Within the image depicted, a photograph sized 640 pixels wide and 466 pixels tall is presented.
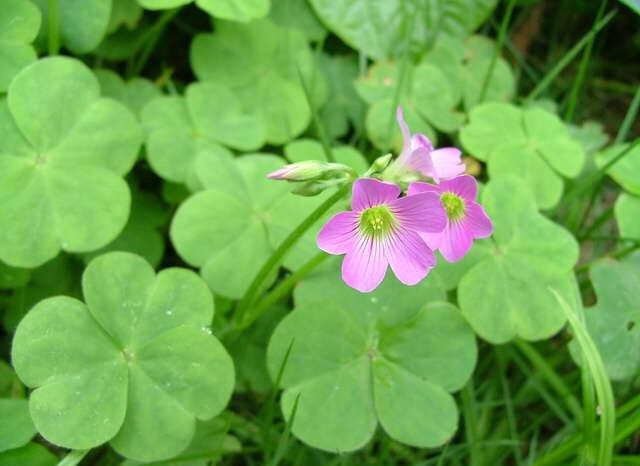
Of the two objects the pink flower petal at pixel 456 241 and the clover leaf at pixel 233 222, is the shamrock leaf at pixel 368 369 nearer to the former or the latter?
the clover leaf at pixel 233 222

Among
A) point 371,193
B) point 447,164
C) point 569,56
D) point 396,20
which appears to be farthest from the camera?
point 396,20

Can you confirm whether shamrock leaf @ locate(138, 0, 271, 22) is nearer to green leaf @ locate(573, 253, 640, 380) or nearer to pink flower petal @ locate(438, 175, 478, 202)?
pink flower petal @ locate(438, 175, 478, 202)

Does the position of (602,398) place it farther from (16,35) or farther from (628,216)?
(16,35)

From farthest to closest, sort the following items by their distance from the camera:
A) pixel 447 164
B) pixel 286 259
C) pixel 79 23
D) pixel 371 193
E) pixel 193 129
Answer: pixel 193 129 < pixel 79 23 < pixel 286 259 < pixel 447 164 < pixel 371 193

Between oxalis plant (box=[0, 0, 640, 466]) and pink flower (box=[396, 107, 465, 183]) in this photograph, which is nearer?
pink flower (box=[396, 107, 465, 183])

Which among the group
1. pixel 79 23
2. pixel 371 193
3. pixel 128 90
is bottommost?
pixel 128 90

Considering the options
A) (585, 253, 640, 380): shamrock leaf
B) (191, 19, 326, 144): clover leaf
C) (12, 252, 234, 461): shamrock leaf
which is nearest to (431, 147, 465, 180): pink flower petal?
(12, 252, 234, 461): shamrock leaf

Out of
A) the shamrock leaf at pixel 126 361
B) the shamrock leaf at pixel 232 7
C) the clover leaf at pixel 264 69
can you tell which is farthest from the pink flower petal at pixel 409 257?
the shamrock leaf at pixel 232 7

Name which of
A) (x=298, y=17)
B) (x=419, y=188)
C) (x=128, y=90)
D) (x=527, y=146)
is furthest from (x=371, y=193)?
(x=298, y=17)
